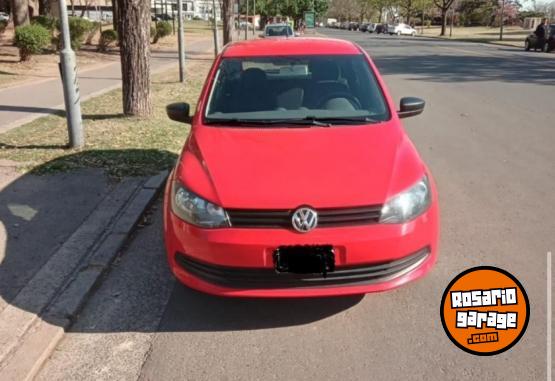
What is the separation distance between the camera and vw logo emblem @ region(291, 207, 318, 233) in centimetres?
310

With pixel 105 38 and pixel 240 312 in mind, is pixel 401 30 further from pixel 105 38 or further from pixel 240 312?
pixel 240 312

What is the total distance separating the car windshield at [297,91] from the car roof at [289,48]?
0.21 ft

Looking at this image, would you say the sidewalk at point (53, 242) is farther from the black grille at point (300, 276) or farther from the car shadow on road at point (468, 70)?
the car shadow on road at point (468, 70)

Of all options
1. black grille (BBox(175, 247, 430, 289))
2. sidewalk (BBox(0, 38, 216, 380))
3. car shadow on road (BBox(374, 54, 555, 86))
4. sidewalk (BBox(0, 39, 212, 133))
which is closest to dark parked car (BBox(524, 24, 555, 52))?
car shadow on road (BBox(374, 54, 555, 86))

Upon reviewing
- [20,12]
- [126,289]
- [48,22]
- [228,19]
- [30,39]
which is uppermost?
[20,12]

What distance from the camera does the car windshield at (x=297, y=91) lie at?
4.32 metres

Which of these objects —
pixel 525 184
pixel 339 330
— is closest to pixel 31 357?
pixel 339 330

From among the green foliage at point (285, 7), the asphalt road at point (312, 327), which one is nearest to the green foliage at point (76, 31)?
the asphalt road at point (312, 327)

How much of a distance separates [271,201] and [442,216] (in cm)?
268

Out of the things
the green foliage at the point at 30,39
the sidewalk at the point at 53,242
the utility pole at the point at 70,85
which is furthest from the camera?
the green foliage at the point at 30,39

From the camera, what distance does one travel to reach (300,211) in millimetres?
3121

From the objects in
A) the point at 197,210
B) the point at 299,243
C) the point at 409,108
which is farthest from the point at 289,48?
the point at 299,243

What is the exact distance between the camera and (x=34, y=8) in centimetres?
3666

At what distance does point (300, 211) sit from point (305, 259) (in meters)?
0.27
